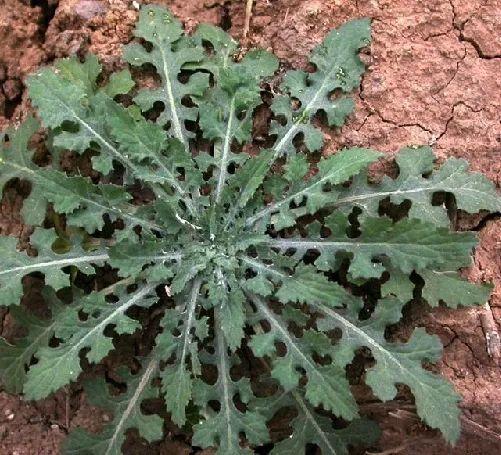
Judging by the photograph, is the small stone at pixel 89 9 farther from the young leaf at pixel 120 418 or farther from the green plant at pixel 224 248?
the young leaf at pixel 120 418

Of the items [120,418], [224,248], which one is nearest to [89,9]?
[224,248]

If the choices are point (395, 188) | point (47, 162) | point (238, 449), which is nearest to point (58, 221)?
point (47, 162)

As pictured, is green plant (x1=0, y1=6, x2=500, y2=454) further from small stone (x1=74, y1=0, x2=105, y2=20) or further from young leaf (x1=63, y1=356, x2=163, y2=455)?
small stone (x1=74, y1=0, x2=105, y2=20)

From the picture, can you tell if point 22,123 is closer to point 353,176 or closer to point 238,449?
point 353,176

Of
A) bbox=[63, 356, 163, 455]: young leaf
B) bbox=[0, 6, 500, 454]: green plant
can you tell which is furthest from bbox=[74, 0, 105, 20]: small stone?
bbox=[63, 356, 163, 455]: young leaf

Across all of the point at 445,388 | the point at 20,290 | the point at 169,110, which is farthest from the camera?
the point at 169,110

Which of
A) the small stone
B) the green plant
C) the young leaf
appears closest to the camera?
the green plant

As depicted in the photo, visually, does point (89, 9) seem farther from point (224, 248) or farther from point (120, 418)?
point (120, 418)

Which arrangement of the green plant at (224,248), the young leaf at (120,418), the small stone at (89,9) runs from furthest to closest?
1. the small stone at (89,9)
2. the young leaf at (120,418)
3. the green plant at (224,248)

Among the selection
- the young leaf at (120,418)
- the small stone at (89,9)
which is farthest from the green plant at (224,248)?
the small stone at (89,9)
